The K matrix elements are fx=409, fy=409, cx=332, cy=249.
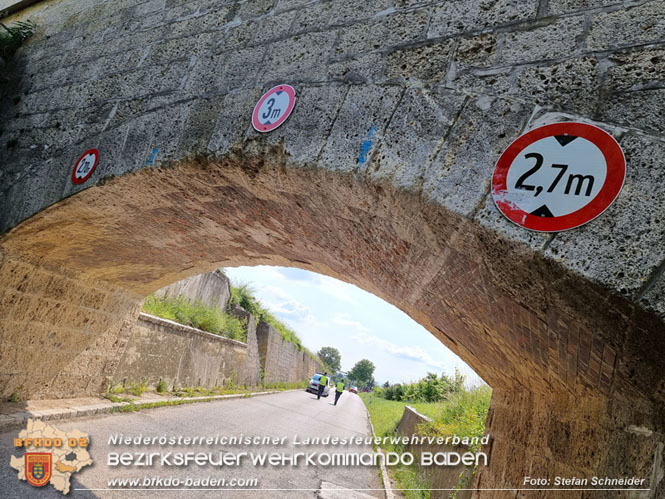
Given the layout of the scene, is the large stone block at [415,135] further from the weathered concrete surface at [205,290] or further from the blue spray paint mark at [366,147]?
the weathered concrete surface at [205,290]

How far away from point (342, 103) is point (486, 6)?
0.85 metres

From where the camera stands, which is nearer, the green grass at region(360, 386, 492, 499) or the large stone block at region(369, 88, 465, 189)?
the large stone block at region(369, 88, 465, 189)

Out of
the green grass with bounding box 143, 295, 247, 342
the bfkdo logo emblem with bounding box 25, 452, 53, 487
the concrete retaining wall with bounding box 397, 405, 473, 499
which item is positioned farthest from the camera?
the green grass with bounding box 143, 295, 247, 342

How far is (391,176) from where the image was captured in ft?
5.83

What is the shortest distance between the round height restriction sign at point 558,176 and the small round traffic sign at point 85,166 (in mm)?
2689

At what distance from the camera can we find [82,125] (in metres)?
3.30

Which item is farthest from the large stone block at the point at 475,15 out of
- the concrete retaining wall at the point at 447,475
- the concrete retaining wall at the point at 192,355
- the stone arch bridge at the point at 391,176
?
the concrete retaining wall at the point at 192,355

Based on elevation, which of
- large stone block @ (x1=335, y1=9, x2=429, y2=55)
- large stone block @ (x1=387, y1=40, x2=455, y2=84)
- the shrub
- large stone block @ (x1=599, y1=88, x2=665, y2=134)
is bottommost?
large stone block @ (x1=599, y1=88, x2=665, y2=134)

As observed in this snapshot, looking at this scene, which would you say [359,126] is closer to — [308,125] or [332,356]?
[308,125]

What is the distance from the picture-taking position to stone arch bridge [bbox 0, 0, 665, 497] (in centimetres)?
144

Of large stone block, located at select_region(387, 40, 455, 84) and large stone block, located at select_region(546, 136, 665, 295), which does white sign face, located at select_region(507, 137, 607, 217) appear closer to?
large stone block, located at select_region(546, 136, 665, 295)

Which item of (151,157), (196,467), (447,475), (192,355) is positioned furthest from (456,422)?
(192,355)

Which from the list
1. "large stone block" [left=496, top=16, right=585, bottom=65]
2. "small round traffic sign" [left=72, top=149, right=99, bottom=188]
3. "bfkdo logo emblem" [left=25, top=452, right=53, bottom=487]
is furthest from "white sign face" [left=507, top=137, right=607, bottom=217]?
"bfkdo logo emblem" [left=25, top=452, right=53, bottom=487]

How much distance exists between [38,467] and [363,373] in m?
97.0
